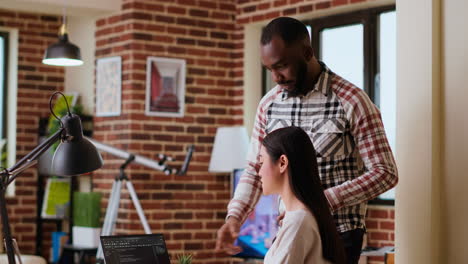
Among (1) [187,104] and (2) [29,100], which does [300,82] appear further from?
(2) [29,100]

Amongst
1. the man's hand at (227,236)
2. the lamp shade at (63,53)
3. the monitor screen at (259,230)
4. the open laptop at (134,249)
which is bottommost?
the monitor screen at (259,230)


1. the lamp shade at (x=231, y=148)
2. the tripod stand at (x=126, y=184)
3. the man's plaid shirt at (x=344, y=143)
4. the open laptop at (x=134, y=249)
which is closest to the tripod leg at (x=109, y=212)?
the tripod stand at (x=126, y=184)

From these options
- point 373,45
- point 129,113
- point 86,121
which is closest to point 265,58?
point 373,45

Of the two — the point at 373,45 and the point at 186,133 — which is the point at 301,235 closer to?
the point at 373,45

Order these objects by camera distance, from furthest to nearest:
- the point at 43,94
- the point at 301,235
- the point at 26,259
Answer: the point at 43,94 < the point at 26,259 < the point at 301,235

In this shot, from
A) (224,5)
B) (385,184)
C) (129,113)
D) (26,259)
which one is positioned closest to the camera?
(385,184)

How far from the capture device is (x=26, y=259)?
571cm

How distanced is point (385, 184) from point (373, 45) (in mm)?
3455

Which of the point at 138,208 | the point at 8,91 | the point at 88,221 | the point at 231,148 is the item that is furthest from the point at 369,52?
the point at 8,91

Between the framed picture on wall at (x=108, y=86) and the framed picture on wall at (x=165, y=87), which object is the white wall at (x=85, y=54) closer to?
the framed picture on wall at (x=108, y=86)

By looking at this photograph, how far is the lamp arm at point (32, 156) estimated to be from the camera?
285 centimetres

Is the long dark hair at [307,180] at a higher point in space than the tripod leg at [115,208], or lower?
higher

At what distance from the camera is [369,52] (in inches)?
230

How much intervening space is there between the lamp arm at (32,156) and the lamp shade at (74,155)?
1.4 inches
